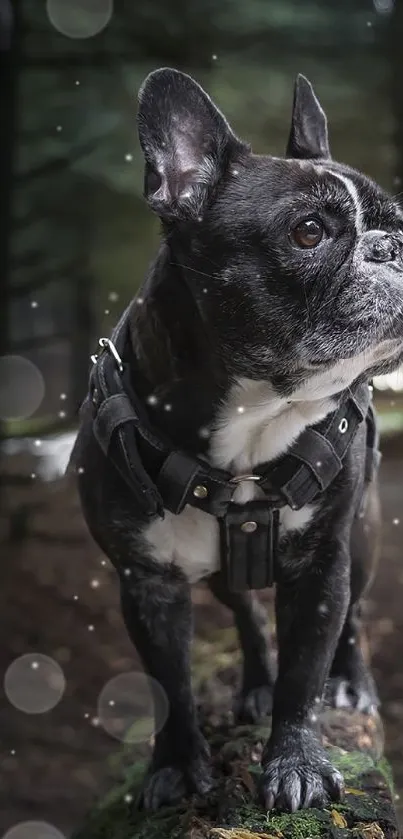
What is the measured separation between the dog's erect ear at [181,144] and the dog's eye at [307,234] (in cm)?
9

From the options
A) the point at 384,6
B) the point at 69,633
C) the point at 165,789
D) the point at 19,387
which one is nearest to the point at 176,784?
the point at 165,789

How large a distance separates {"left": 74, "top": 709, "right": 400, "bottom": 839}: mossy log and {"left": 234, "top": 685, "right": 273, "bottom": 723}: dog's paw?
0.06ft

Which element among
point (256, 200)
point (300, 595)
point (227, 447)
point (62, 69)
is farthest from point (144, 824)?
point (62, 69)

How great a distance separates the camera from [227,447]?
817 millimetres

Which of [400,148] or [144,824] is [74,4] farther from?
[144,824]

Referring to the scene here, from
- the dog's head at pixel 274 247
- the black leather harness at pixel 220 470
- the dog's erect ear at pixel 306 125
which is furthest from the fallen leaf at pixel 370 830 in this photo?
the dog's erect ear at pixel 306 125

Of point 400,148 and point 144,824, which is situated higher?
point 400,148

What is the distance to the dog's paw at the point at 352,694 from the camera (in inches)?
42.6

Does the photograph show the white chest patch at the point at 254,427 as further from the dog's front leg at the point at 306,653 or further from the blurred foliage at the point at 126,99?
the blurred foliage at the point at 126,99

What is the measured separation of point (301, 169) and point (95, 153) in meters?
0.64

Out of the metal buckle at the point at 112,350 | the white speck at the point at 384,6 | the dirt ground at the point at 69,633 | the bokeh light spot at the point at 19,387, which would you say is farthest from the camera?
the bokeh light spot at the point at 19,387

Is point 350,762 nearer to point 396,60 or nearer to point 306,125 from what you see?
point 306,125

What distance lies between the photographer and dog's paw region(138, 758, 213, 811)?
93cm

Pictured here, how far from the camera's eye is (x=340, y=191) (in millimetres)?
757
